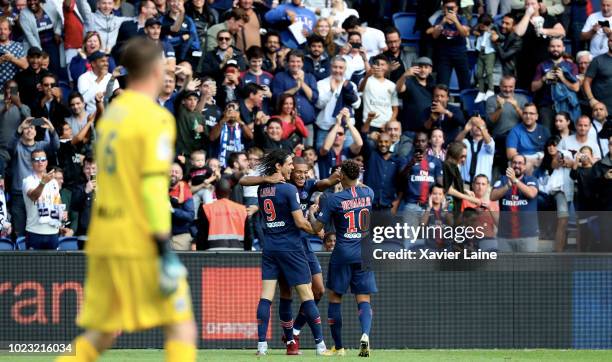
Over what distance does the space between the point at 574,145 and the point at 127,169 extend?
1257cm


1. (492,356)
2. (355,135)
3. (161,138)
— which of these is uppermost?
(355,135)

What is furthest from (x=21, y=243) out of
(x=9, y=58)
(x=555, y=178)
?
(x=555, y=178)

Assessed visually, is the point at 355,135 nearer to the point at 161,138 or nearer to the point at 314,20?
the point at 314,20

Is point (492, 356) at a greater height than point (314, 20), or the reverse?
point (314, 20)

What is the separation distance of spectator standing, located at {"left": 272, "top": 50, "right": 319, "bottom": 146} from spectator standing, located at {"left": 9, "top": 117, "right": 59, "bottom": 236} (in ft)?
11.7

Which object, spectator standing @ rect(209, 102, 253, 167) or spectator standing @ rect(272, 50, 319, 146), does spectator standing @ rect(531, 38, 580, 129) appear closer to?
spectator standing @ rect(272, 50, 319, 146)

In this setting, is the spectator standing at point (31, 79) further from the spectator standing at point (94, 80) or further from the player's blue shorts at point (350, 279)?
the player's blue shorts at point (350, 279)

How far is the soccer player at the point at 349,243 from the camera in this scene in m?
13.5

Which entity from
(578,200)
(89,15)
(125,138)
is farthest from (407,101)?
(125,138)

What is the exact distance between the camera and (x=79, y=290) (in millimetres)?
15695

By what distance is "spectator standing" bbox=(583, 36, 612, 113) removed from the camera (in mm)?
19594

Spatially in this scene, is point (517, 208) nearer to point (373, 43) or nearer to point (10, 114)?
point (373, 43)

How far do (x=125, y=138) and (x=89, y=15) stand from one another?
12.7 m

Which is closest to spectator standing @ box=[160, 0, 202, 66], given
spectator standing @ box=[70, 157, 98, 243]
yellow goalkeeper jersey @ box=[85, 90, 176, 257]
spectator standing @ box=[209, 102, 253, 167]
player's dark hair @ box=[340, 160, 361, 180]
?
spectator standing @ box=[209, 102, 253, 167]
